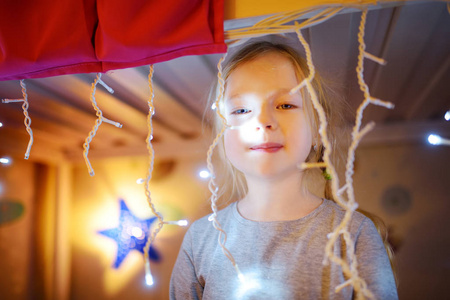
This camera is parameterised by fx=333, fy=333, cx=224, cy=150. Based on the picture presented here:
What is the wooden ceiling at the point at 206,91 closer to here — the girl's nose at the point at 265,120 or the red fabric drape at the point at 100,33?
the red fabric drape at the point at 100,33

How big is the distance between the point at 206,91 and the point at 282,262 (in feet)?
2.79

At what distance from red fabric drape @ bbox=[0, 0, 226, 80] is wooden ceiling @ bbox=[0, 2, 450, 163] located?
0.10 m

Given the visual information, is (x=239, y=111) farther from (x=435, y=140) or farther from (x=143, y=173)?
(x=143, y=173)

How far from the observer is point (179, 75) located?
132 cm

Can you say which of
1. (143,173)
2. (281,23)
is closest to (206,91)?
(281,23)

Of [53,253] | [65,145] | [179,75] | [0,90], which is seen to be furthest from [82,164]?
[179,75]

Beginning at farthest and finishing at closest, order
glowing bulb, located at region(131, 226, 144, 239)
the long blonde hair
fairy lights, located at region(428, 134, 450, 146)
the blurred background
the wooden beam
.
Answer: glowing bulb, located at region(131, 226, 144, 239) < the wooden beam < the blurred background < the long blonde hair < fairy lights, located at region(428, 134, 450, 146)

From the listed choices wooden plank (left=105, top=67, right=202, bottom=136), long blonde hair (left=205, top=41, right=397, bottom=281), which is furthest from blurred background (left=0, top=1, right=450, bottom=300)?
long blonde hair (left=205, top=41, right=397, bottom=281)

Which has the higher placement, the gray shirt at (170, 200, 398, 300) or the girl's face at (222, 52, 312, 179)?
the girl's face at (222, 52, 312, 179)

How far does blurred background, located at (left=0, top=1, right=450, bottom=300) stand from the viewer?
55.0 inches

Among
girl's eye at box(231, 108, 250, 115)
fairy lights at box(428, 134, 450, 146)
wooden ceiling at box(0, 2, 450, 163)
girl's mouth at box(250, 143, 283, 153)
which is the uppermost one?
wooden ceiling at box(0, 2, 450, 163)

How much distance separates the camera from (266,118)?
0.85m

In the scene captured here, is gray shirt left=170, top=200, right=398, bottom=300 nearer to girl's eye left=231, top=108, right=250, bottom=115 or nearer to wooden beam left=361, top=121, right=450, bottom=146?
girl's eye left=231, top=108, right=250, bottom=115

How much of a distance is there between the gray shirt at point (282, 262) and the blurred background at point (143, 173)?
1.98 feet
